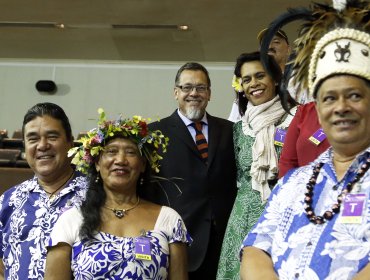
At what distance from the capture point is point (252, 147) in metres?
2.94

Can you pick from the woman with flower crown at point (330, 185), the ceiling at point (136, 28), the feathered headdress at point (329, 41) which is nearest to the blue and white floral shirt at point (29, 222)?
the woman with flower crown at point (330, 185)

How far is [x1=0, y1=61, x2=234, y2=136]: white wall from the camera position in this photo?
34.0ft

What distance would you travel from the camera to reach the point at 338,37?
5.65 feet

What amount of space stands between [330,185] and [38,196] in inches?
63.7

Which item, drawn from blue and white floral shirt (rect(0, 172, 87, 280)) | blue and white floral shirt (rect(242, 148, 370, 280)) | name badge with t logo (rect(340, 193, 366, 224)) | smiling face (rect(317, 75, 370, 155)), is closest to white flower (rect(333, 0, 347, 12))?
smiling face (rect(317, 75, 370, 155))

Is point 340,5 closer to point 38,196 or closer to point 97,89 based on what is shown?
point 38,196

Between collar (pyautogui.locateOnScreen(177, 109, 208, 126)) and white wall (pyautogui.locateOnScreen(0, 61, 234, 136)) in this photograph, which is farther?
white wall (pyautogui.locateOnScreen(0, 61, 234, 136))

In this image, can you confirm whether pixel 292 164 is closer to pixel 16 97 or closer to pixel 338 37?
pixel 338 37

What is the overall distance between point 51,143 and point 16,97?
8400 millimetres

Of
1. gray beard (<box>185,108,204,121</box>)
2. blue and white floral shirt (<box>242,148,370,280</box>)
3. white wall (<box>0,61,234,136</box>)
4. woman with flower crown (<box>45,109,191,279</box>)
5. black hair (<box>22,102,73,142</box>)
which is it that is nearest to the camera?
blue and white floral shirt (<box>242,148,370,280</box>)

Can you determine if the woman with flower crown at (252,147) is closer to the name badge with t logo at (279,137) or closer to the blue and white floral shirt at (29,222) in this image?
the name badge with t logo at (279,137)

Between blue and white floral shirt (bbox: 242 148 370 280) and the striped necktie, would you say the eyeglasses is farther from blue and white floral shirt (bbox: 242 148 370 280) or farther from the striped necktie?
blue and white floral shirt (bbox: 242 148 370 280)

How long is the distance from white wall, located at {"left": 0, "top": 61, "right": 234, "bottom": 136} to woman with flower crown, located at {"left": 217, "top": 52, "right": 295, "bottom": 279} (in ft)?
23.5

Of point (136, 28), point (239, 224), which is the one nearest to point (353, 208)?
point (239, 224)
